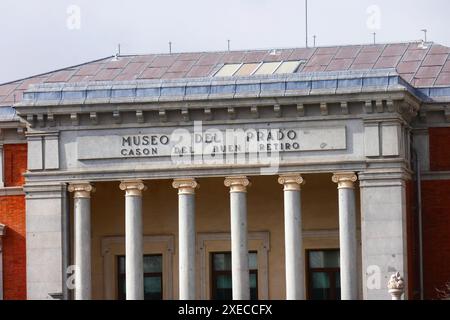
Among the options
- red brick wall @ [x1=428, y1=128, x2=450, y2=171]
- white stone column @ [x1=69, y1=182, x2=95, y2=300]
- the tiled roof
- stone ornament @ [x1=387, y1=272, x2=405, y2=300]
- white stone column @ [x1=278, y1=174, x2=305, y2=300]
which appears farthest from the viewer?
the tiled roof

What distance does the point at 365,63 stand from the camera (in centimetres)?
8088

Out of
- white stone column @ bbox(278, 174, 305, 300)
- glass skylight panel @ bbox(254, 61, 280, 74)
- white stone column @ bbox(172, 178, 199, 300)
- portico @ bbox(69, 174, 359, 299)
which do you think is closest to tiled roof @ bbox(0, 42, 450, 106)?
glass skylight panel @ bbox(254, 61, 280, 74)

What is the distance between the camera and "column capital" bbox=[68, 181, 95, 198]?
246 ft

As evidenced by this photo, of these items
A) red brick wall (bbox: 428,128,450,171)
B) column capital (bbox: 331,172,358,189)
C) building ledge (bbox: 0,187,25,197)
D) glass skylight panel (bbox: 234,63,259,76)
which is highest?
glass skylight panel (bbox: 234,63,259,76)

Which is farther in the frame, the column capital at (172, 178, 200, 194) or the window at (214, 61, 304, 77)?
the window at (214, 61, 304, 77)

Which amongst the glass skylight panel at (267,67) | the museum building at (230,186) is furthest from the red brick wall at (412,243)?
the glass skylight panel at (267,67)

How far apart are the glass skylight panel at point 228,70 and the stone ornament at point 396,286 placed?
1583cm

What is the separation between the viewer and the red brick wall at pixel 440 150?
75750mm

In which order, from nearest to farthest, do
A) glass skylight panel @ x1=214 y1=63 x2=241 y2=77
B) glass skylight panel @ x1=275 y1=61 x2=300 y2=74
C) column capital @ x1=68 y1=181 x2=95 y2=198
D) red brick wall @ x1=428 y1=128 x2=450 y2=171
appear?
column capital @ x1=68 y1=181 x2=95 y2=198 → red brick wall @ x1=428 y1=128 x2=450 y2=171 → glass skylight panel @ x1=275 y1=61 x2=300 y2=74 → glass skylight panel @ x1=214 y1=63 x2=241 y2=77

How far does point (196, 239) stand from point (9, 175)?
8.36 meters

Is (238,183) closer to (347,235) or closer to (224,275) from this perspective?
(347,235)

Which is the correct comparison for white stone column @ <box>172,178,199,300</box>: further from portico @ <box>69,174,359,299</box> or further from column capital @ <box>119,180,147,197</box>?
column capital @ <box>119,180,147,197</box>
